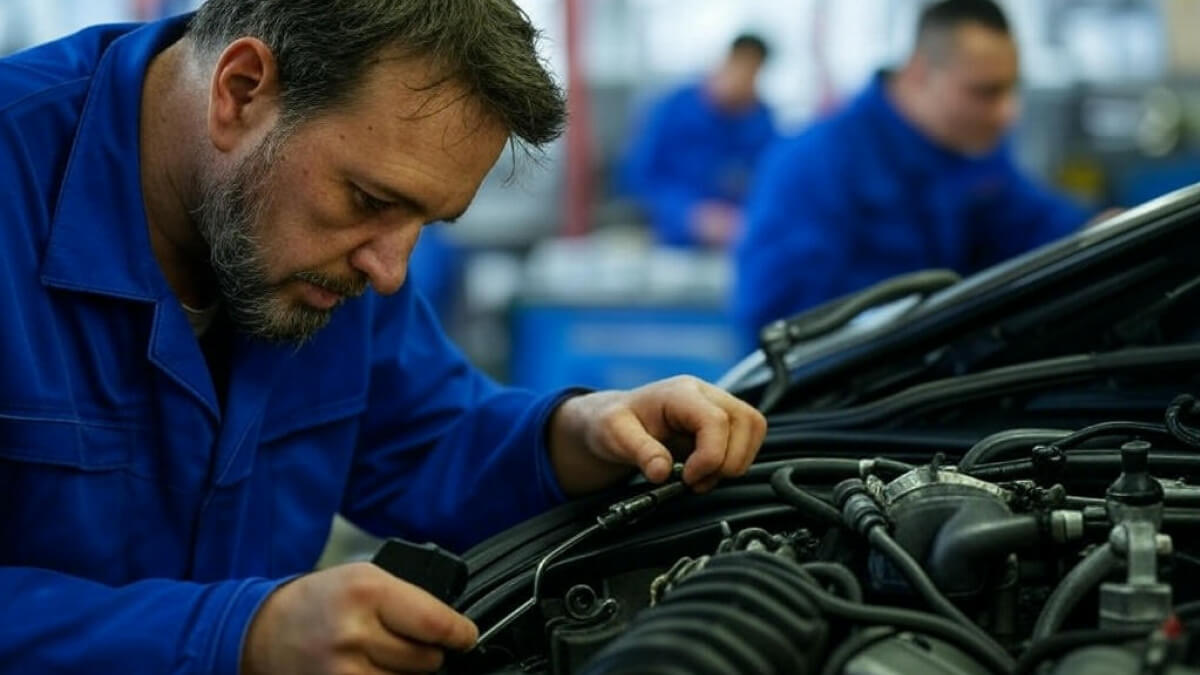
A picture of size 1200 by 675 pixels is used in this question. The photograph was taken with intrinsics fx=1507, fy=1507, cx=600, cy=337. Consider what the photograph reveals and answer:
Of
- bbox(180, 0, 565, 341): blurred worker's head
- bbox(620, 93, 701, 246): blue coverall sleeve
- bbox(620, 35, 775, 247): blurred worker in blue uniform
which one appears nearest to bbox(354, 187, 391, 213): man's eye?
bbox(180, 0, 565, 341): blurred worker's head

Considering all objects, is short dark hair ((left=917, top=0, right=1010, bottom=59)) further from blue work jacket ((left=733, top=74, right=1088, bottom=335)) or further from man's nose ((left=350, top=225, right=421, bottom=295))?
man's nose ((left=350, top=225, right=421, bottom=295))

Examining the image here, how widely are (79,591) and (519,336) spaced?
3856 millimetres

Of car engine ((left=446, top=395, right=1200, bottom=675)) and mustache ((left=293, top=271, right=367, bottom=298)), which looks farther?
mustache ((left=293, top=271, right=367, bottom=298))

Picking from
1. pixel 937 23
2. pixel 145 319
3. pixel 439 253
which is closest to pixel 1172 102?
pixel 439 253

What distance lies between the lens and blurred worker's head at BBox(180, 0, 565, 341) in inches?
47.6

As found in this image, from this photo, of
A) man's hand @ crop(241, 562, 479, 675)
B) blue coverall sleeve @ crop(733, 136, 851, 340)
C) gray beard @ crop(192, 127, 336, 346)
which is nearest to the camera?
man's hand @ crop(241, 562, 479, 675)

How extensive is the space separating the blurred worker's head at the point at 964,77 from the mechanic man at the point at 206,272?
1845 mm

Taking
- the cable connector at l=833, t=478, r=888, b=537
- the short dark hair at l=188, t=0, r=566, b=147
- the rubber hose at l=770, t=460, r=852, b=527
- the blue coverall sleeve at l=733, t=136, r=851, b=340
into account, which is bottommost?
the blue coverall sleeve at l=733, t=136, r=851, b=340

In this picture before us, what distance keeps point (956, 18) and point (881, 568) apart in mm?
2378

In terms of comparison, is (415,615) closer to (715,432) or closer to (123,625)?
(123,625)

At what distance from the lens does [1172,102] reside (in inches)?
273

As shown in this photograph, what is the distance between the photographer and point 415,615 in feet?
3.34

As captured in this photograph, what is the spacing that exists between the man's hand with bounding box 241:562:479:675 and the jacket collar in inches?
14.0

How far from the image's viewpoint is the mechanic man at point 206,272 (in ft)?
3.94
